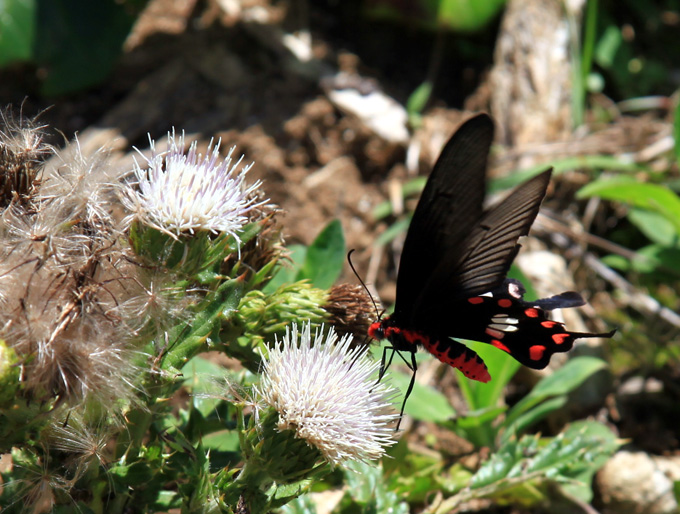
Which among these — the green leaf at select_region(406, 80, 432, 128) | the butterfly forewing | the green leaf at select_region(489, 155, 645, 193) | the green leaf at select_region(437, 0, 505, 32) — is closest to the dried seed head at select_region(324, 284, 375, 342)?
the butterfly forewing

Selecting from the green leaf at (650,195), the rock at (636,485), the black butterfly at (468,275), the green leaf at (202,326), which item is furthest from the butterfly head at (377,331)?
the green leaf at (650,195)

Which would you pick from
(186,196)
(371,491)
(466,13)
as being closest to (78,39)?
(466,13)

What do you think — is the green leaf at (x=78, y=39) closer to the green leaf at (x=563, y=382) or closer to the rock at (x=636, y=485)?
the green leaf at (x=563, y=382)

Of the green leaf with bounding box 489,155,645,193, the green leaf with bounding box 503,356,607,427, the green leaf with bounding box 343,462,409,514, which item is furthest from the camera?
the green leaf with bounding box 489,155,645,193

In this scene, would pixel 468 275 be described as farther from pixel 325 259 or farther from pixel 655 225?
A: pixel 655 225

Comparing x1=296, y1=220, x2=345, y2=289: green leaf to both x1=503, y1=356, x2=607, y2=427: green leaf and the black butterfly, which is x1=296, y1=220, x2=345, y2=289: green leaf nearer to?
the black butterfly
